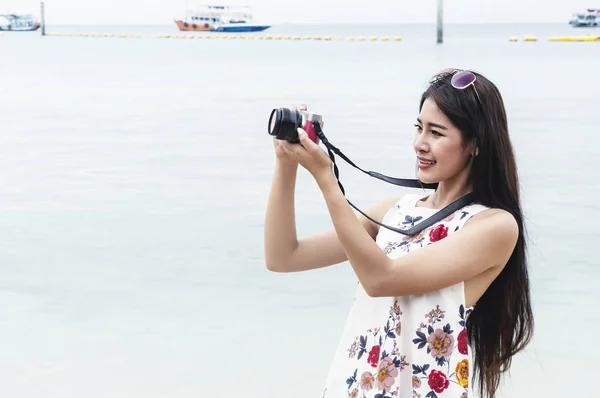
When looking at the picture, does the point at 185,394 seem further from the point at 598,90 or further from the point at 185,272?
the point at 598,90

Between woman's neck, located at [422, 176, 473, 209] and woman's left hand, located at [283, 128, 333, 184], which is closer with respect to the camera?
woman's left hand, located at [283, 128, 333, 184]

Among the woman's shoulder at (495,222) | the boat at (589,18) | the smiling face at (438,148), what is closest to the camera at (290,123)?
the smiling face at (438,148)

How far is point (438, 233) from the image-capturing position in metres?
1.82

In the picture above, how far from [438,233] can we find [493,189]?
13 cm

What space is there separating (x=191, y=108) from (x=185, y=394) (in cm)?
1232

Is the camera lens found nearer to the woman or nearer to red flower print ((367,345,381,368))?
the woman

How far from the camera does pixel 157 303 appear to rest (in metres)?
5.18

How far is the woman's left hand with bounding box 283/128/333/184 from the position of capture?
1704mm

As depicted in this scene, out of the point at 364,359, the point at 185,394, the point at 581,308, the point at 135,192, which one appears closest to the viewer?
the point at 364,359

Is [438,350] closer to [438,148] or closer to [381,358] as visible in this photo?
[381,358]

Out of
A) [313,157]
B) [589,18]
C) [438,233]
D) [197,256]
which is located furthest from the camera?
[589,18]

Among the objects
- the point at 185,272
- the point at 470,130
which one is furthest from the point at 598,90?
the point at 470,130

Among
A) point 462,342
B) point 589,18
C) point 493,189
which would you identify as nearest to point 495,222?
point 493,189

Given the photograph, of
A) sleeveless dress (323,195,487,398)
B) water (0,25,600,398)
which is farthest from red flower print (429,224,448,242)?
water (0,25,600,398)
